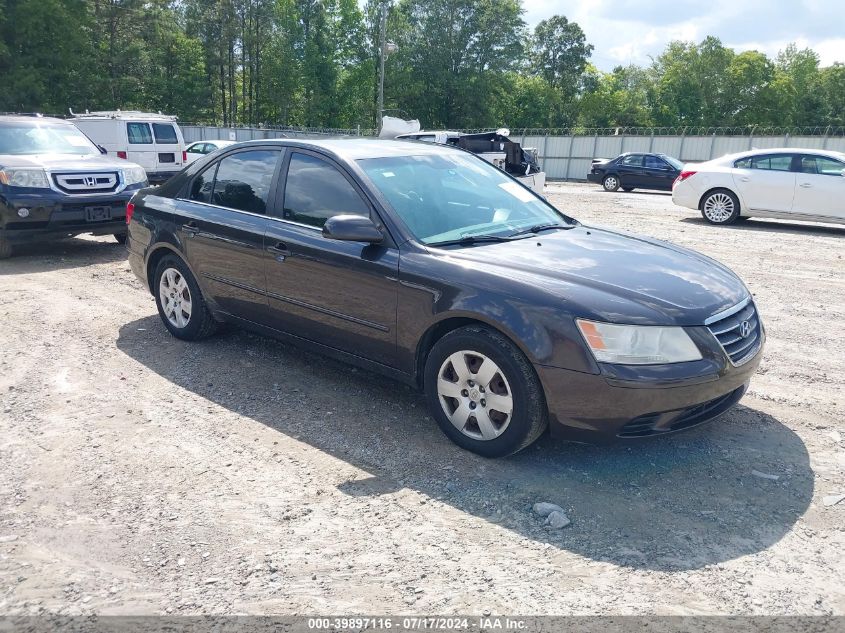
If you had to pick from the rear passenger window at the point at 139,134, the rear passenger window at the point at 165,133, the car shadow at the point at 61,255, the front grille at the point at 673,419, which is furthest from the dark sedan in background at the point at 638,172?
the front grille at the point at 673,419

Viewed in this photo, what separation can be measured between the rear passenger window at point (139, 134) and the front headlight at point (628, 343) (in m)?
15.6

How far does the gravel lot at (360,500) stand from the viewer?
9.11 ft

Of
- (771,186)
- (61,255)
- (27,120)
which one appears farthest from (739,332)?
(771,186)

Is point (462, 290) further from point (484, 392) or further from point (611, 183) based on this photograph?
point (611, 183)

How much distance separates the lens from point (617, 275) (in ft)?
12.4

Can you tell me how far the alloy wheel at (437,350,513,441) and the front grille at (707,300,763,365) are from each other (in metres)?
1.12

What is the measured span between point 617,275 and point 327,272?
178 cm

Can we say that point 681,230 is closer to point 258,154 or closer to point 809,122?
point 258,154

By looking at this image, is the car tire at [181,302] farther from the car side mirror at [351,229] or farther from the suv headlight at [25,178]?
the suv headlight at [25,178]

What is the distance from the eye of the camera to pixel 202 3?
5841 cm

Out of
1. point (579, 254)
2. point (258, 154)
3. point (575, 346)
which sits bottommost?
point (575, 346)

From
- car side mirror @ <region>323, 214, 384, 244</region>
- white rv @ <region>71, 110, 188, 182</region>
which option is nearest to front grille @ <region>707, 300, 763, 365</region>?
car side mirror @ <region>323, 214, 384, 244</region>

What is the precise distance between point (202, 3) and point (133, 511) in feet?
209

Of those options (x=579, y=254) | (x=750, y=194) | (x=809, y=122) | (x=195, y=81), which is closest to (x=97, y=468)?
(x=579, y=254)
